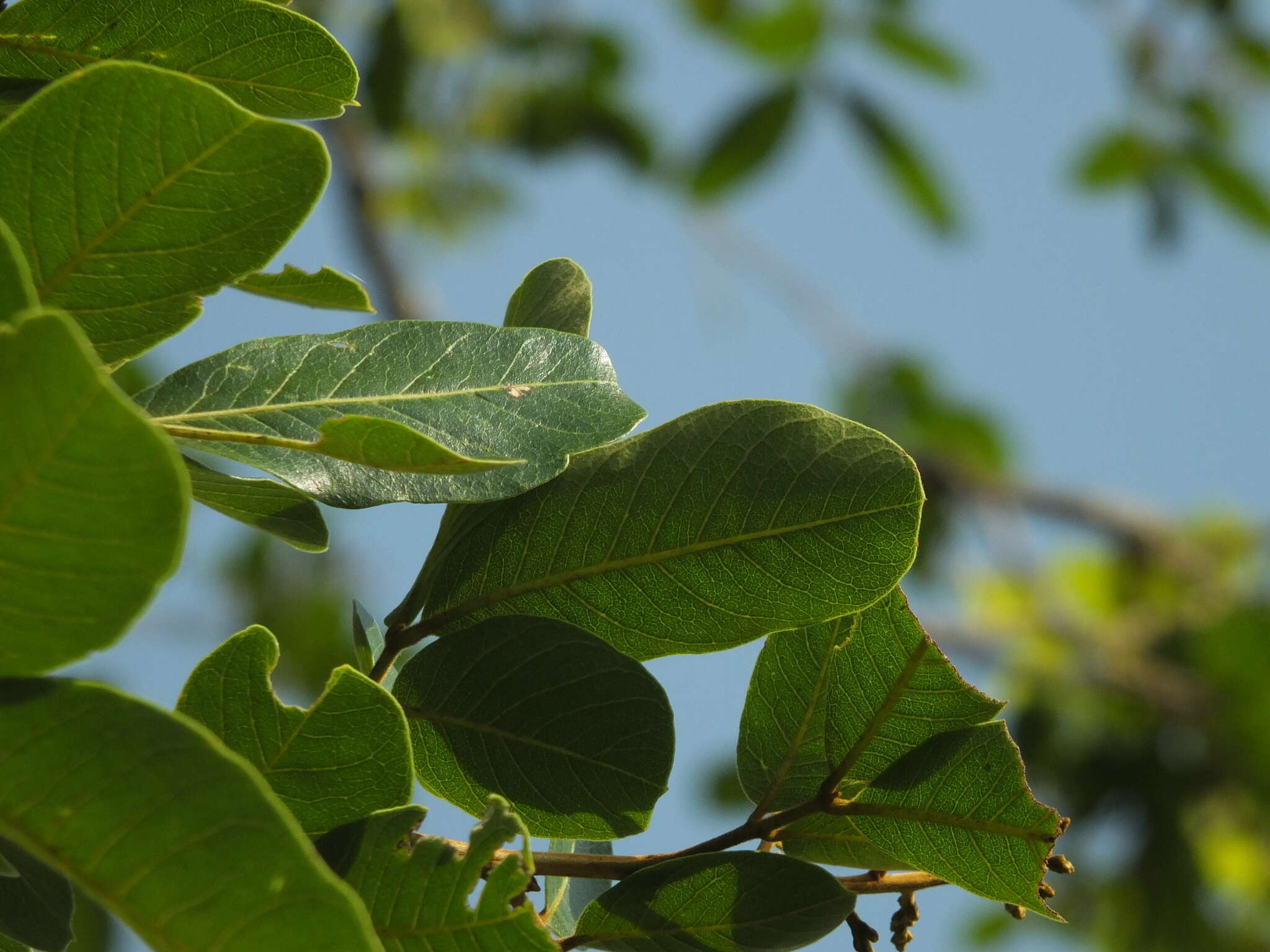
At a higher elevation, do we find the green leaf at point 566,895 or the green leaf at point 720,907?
the green leaf at point 720,907

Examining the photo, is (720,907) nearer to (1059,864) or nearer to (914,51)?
(1059,864)

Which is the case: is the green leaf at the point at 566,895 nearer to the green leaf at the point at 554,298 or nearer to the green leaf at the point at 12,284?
the green leaf at the point at 554,298

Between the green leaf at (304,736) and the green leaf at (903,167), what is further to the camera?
the green leaf at (903,167)

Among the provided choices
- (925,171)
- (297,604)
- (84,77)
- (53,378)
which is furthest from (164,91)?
(925,171)

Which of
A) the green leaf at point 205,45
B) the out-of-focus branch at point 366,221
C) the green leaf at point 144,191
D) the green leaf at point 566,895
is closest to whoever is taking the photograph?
the green leaf at point 144,191

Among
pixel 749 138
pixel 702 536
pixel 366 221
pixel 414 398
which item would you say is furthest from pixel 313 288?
pixel 749 138

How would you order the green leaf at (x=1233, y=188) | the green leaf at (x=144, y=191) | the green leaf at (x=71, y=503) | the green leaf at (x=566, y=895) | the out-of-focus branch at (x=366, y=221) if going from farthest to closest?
the green leaf at (x=1233, y=188)
the out-of-focus branch at (x=366, y=221)
the green leaf at (x=566, y=895)
the green leaf at (x=144, y=191)
the green leaf at (x=71, y=503)

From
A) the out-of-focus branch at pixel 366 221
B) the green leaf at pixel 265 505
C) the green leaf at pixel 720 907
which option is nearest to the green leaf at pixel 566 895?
the green leaf at pixel 720 907

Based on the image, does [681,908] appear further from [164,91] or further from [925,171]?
[925,171]

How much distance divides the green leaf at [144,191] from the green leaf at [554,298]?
0.17 meters

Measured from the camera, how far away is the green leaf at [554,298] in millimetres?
559

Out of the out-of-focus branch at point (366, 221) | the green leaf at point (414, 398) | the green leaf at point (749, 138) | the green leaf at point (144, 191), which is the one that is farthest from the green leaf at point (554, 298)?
the green leaf at point (749, 138)

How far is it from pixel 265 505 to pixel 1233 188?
11.7 feet

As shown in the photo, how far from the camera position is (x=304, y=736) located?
1.42ft
